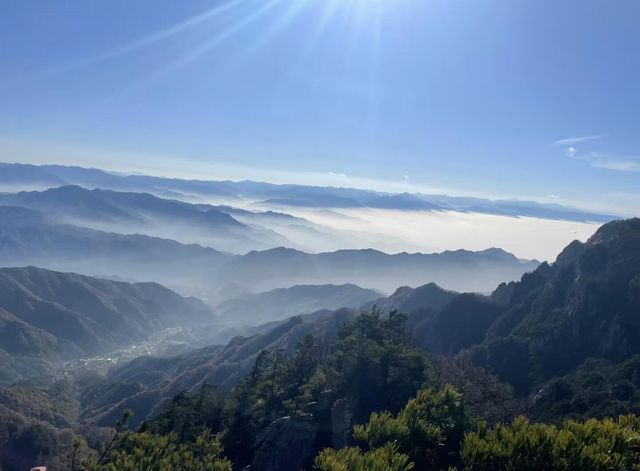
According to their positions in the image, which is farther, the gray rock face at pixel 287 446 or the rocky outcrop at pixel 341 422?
the rocky outcrop at pixel 341 422

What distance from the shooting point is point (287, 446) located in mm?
36344

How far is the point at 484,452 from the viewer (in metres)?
18.2

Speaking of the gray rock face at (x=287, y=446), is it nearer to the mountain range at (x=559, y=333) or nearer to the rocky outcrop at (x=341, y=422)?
the rocky outcrop at (x=341, y=422)

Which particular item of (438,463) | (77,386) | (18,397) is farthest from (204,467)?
(77,386)

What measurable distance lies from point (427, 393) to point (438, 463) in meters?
4.38

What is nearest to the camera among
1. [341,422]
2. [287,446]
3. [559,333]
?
[287,446]

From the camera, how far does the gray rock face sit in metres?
35.6

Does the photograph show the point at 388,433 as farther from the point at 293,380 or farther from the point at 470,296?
the point at 470,296

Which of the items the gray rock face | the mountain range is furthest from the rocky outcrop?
the mountain range

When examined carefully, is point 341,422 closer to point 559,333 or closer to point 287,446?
point 287,446

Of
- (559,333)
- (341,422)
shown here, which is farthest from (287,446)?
(559,333)

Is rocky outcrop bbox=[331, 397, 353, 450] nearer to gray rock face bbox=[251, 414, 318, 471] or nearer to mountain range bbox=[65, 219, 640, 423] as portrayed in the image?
gray rock face bbox=[251, 414, 318, 471]

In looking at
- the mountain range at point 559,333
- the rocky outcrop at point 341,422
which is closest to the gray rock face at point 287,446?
the rocky outcrop at point 341,422

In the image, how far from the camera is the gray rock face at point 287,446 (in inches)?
1400
